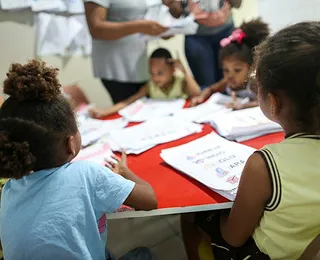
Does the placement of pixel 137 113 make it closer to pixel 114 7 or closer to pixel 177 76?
pixel 177 76

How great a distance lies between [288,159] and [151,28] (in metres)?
1.28

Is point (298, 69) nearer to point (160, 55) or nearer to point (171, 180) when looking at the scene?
point (171, 180)

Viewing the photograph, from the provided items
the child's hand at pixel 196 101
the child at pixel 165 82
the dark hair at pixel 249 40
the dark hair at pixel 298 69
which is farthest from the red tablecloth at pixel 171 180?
the child at pixel 165 82

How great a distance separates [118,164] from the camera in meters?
1.10

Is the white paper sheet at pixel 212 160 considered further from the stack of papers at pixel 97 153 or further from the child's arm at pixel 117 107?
the child's arm at pixel 117 107

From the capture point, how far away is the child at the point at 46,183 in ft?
2.64

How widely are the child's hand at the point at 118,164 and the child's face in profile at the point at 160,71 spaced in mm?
860

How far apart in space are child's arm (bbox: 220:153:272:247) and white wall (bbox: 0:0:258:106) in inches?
59.8

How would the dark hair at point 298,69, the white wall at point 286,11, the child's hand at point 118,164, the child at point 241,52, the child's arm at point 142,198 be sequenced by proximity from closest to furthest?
the dark hair at point 298,69 → the child's arm at point 142,198 → the child's hand at point 118,164 → the child at point 241,52 → the white wall at point 286,11

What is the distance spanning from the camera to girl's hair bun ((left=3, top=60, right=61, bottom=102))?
2.68ft

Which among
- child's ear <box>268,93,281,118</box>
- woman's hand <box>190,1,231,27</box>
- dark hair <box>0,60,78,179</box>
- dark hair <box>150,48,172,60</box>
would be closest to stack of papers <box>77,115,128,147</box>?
dark hair <box>150,48,172,60</box>

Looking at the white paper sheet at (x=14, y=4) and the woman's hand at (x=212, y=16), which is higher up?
the white paper sheet at (x=14, y=4)

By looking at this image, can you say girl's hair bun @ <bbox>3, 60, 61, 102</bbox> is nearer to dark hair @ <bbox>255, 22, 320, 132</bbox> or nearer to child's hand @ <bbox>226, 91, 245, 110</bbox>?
dark hair @ <bbox>255, 22, 320, 132</bbox>

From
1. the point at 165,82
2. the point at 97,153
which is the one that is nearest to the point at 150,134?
the point at 97,153
